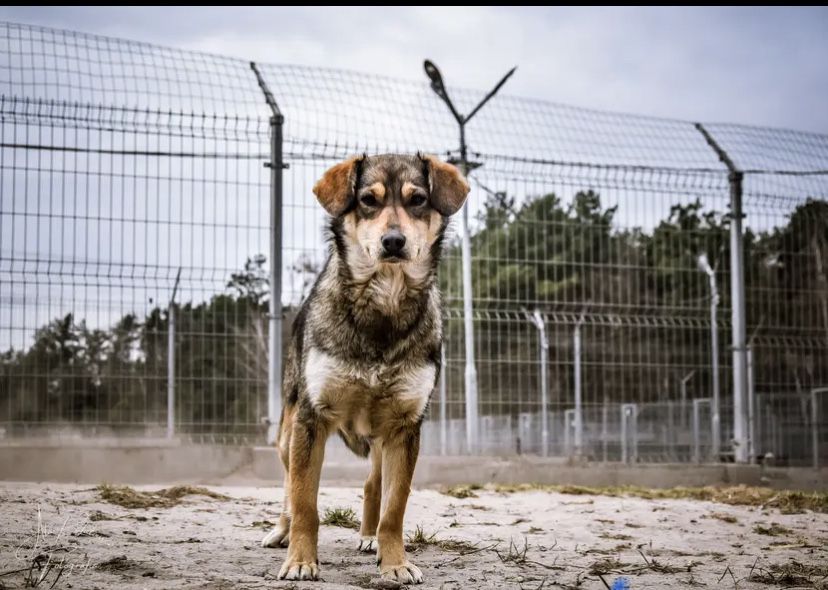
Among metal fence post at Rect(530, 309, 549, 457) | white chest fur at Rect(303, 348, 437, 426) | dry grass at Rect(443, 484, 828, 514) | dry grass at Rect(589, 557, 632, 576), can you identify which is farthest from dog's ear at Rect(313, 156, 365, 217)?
metal fence post at Rect(530, 309, 549, 457)

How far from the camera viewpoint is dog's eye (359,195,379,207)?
5.09 m

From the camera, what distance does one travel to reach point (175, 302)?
9273 millimetres

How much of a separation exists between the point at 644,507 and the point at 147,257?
5138 mm

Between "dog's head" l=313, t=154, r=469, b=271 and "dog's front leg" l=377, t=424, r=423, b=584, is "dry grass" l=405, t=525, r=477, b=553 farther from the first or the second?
"dog's head" l=313, t=154, r=469, b=271

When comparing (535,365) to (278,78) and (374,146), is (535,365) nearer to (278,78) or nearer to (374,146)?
(374,146)

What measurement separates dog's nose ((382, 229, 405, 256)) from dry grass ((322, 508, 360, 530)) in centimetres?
267

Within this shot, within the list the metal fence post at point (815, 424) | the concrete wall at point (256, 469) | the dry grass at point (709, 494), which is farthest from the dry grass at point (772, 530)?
the metal fence post at point (815, 424)

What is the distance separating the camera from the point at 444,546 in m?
5.87

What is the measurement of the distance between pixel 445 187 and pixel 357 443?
Answer: 155 centimetres

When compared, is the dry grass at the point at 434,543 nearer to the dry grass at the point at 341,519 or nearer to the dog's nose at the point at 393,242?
the dry grass at the point at 341,519

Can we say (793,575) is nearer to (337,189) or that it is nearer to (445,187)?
(445,187)

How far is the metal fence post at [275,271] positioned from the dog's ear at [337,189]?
4399 mm

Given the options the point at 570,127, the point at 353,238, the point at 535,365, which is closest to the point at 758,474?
the point at 535,365

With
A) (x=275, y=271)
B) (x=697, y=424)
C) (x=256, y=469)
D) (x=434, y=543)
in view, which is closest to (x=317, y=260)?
(x=275, y=271)
